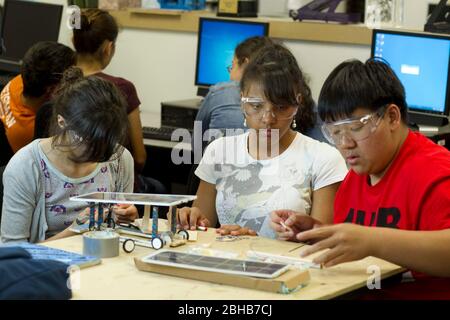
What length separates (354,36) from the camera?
14.9ft

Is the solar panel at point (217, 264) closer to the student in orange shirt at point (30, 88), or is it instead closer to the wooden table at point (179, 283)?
the wooden table at point (179, 283)

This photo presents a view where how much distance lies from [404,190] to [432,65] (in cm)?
219

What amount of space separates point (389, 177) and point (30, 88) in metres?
2.08

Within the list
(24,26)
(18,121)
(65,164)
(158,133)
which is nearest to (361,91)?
(65,164)

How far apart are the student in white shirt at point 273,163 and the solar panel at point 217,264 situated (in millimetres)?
520

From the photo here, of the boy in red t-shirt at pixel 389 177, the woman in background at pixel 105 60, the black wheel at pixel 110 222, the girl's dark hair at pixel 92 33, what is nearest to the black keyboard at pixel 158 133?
the woman in background at pixel 105 60

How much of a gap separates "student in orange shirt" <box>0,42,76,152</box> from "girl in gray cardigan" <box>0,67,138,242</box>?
44.9 inches

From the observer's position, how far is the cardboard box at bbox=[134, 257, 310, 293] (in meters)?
1.90

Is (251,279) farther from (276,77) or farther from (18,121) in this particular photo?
(18,121)

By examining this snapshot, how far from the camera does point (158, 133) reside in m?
4.50
